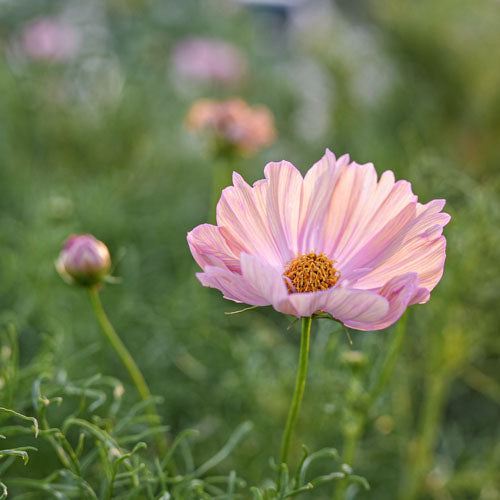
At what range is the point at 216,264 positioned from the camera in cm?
36

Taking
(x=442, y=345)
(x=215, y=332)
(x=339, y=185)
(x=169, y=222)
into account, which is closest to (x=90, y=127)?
(x=169, y=222)

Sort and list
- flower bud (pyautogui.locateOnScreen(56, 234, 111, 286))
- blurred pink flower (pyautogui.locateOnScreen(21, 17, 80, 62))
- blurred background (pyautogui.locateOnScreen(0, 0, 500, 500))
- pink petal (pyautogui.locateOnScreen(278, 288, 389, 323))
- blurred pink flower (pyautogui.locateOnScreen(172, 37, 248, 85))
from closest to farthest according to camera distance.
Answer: pink petal (pyautogui.locateOnScreen(278, 288, 389, 323))
flower bud (pyautogui.locateOnScreen(56, 234, 111, 286))
blurred background (pyautogui.locateOnScreen(0, 0, 500, 500))
blurred pink flower (pyautogui.locateOnScreen(21, 17, 80, 62))
blurred pink flower (pyautogui.locateOnScreen(172, 37, 248, 85))

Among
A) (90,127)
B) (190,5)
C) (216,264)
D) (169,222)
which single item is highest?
(190,5)

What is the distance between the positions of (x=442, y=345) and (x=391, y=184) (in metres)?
0.34

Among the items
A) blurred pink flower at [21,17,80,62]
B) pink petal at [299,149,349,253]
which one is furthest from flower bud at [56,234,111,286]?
blurred pink flower at [21,17,80,62]

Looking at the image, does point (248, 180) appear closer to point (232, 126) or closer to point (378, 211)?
point (232, 126)

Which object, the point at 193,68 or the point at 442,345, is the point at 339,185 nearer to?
the point at 442,345

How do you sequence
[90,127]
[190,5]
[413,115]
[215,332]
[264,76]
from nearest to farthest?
[215,332] < [90,127] < [413,115] < [264,76] < [190,5]

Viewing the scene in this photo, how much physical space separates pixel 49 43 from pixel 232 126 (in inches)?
37.3

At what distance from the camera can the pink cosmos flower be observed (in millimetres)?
333

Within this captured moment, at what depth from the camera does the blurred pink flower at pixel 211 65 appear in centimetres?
176

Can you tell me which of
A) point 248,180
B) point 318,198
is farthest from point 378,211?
point 248,180

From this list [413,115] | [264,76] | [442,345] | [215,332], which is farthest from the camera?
[264,76]

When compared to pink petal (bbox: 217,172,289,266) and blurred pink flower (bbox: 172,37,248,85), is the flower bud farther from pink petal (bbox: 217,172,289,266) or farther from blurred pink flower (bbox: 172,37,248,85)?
blurred pink flower (bbox: 172,37,248,85)
